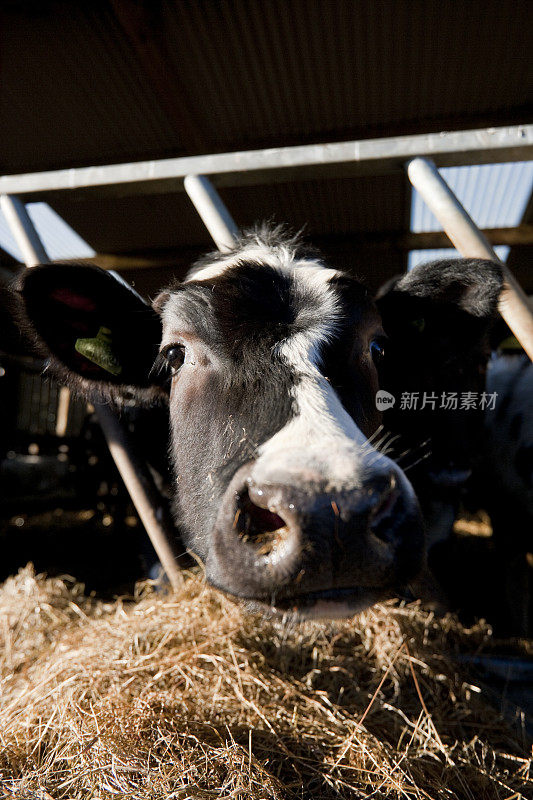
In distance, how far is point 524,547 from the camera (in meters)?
4.30

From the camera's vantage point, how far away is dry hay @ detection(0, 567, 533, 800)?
1705 mm

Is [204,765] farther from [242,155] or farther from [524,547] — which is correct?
[524,547]

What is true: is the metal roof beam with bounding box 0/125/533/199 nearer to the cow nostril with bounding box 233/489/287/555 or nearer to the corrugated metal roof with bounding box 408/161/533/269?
the corrugated metal roof with bounding box 408/161/533/269

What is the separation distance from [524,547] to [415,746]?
2.70m

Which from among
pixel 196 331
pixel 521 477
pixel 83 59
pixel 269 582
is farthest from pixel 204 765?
pixel 83 59

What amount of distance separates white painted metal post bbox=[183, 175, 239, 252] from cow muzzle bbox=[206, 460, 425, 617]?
1.89m

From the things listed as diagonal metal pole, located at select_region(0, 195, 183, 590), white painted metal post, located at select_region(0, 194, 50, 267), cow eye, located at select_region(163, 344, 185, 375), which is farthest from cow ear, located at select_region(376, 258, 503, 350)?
white painted metal post, located at select_region(0, 194, 50, 267)

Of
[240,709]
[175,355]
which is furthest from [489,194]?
[240,709]

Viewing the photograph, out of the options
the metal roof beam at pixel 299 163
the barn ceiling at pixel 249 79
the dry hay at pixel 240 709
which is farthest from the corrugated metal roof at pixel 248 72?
the dry hay at pixel 240 709

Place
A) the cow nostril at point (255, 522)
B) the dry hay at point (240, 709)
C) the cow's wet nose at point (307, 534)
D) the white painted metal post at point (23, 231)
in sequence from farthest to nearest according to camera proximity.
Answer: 1. the white painted metal post at point (23, 231)
2. the dry hay at point (240, 709)
3. the cow nostril at point (255, 522)
4. the cow's wet nose at point (307, 534)

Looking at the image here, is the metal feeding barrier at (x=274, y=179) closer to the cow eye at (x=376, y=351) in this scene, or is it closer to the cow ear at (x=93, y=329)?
the cow ear at (x=93, y=329)

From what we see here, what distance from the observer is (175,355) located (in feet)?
7.95

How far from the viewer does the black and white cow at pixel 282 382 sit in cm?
142

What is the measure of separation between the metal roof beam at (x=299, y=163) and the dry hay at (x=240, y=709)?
238cm
